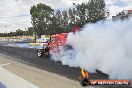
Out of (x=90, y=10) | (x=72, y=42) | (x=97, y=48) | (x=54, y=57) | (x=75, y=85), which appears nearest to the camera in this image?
(x=75, y=85)

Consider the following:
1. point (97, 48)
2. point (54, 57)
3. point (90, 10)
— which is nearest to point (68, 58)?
point (54, 57)

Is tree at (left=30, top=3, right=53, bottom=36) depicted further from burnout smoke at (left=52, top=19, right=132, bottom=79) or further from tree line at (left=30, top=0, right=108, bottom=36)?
burnout smoke at (left=52, top=19, right=132, bottom=79)

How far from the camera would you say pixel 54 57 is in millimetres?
24719

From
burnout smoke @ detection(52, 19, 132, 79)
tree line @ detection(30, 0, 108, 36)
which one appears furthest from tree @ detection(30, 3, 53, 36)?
burnout smoke @ detection(52, 19, 132, 79)

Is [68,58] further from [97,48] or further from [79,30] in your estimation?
[97,48]

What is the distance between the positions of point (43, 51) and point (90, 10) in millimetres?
62596

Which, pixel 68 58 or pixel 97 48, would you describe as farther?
pixel 68 58

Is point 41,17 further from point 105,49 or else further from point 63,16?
point 105,49

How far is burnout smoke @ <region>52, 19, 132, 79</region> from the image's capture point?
42.1 ft

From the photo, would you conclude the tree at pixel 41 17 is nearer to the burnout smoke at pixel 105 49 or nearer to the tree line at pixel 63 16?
the tree line at pixel 63 16

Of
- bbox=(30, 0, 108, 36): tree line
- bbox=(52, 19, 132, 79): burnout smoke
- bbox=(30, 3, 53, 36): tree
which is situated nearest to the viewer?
bbox=(52, 19, 132, 79): burnout smoke

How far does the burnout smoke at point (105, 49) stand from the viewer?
12.8 metres

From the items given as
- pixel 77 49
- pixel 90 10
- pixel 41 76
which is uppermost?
pixel 90 10

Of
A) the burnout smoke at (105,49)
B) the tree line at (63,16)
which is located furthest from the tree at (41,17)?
the burnout smoke at (105,49)
